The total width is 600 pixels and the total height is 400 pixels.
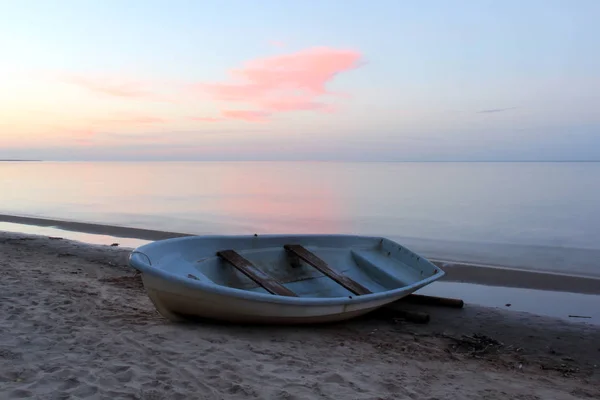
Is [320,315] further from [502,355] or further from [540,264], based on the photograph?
[540,264]

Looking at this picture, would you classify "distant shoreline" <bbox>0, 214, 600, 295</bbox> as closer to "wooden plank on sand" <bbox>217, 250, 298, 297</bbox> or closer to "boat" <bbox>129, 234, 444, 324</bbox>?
"boat" <bbox>129, 234, 444, 324</bbox>

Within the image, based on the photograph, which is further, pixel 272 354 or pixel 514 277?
pixel 514 277

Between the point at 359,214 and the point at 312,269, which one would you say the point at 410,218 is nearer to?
the point at 359,214

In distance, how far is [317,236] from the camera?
25.3 ft

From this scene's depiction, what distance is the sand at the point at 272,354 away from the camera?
3.71 metres

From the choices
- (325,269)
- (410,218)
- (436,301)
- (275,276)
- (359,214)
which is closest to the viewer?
(325,269)

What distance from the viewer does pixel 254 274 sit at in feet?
19.0

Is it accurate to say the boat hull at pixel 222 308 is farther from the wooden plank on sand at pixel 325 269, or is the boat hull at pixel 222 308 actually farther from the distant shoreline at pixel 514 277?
the distant shoreline at pixel 514 277

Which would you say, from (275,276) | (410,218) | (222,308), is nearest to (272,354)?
(222,308)

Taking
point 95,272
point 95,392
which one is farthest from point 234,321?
point 95,272

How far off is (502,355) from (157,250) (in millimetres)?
4099

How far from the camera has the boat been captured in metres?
4.95

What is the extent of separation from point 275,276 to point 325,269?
746mm

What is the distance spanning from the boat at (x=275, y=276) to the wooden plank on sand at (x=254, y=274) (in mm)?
12
